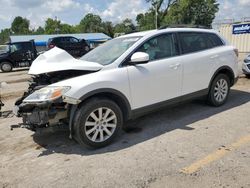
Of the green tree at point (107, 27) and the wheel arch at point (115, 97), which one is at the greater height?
the green tree at point (107, 27)

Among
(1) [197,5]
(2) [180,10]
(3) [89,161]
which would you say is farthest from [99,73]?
(1) [197,5]

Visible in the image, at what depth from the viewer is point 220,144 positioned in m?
4.42

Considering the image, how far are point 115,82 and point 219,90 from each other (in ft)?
9.17

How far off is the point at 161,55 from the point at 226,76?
1.98 m

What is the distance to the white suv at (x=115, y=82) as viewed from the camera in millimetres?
4344

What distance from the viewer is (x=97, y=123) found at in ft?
14.8

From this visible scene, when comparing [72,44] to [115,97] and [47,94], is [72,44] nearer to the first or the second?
[115,97]

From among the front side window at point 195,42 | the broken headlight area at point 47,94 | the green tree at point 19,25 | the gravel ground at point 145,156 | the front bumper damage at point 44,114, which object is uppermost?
the green tree at point 19,25

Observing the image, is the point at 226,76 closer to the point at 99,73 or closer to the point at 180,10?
the point at 99,73

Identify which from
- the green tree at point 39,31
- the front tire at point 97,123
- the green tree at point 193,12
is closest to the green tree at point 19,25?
the green tree at point 39,31

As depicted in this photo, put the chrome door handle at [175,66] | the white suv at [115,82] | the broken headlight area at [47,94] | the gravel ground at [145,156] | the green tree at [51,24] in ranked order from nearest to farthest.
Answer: the gravel ground at [145,156]
the broken headlight area at [47,94]
the white suv at [115,82]
the chrome door handle at [175,66]
the green tree at [51,24]

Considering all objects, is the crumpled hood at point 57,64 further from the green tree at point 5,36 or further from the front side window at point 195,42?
the green tree at point 5,36

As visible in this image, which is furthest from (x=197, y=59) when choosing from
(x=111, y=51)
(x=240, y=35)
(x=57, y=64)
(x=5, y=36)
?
(x=5, y=36)

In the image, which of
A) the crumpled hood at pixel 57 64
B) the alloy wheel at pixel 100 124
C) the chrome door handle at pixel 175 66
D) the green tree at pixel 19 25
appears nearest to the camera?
the alloy wheel at pixel 100 124
